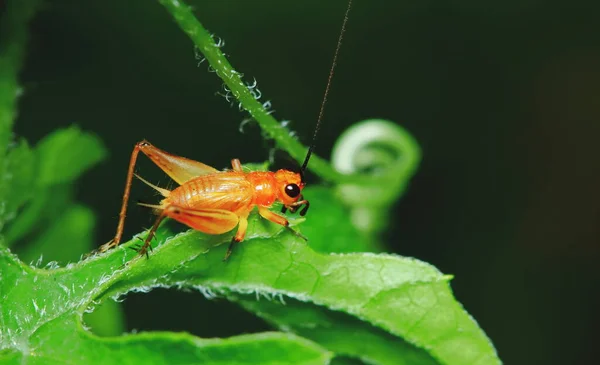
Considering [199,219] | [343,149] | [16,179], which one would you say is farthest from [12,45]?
[343,149]

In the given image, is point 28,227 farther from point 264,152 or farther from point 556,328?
point 556,328

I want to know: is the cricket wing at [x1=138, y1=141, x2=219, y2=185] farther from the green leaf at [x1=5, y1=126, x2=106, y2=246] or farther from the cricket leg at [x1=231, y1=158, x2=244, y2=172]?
the green leaf at [x1=5, y1=126, x2=106, y2=246]

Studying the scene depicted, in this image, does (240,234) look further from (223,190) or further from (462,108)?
(462,108)

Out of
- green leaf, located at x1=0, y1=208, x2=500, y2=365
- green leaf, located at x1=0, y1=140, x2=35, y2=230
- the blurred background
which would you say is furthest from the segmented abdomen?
the blurred background

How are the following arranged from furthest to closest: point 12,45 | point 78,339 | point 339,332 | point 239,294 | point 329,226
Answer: point 329,226 → point 12,45 → point 339,332 → point 239,294 → point 78,339

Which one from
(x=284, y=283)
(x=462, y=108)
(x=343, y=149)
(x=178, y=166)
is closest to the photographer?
(x=284, y=283)

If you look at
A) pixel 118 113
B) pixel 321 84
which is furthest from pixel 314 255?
pixel 321 84

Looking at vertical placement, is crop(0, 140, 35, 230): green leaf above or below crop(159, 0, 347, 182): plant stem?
Answer: below
